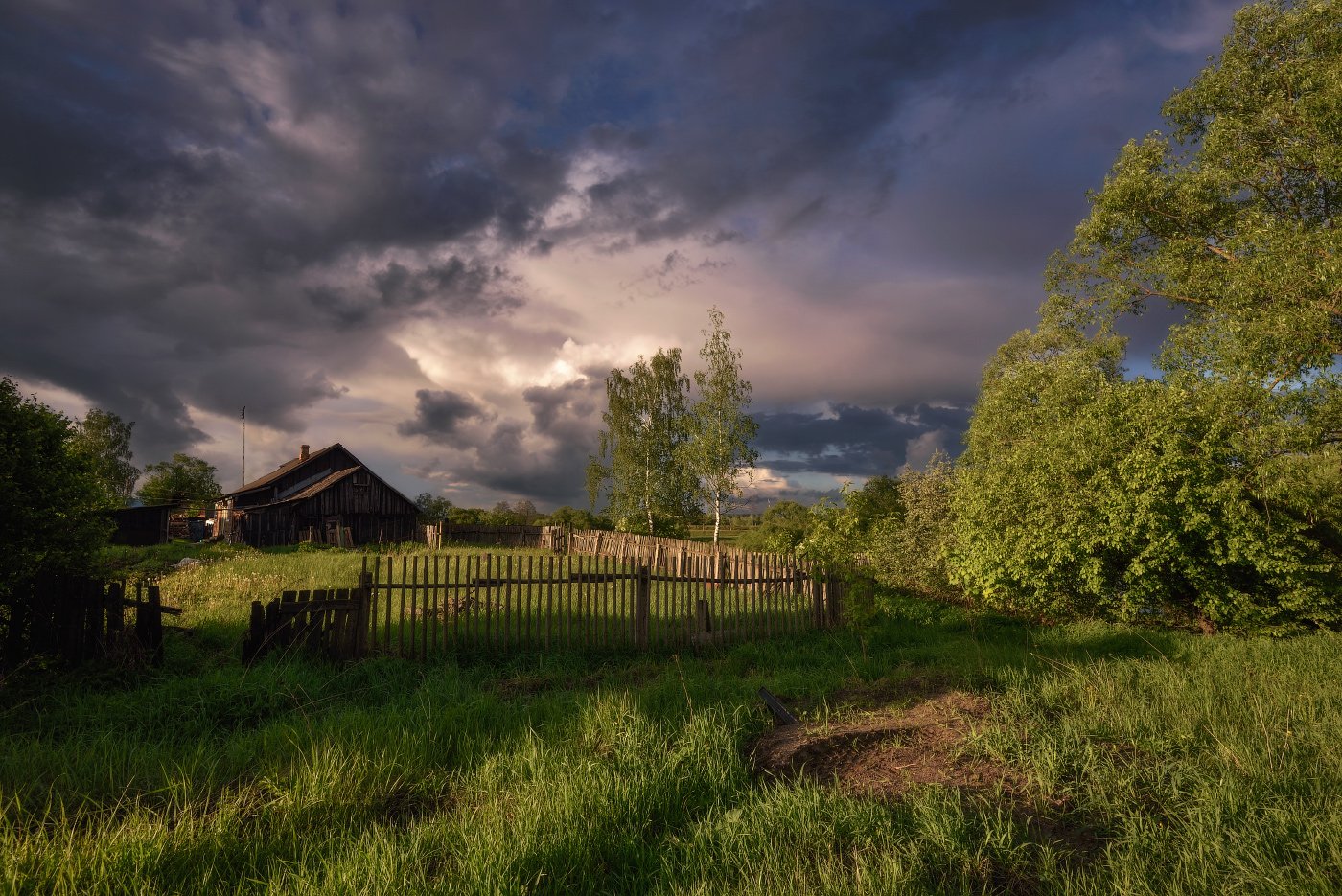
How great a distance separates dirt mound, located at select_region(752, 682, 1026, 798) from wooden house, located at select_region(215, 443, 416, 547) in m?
37.2

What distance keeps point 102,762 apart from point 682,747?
450 cm

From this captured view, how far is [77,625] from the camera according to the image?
7.99 m

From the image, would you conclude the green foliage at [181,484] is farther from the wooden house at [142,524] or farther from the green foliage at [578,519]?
the green foliage at [578,519]

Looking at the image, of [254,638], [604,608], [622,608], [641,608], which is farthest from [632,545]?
[254,638]

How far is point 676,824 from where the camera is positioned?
4406mm

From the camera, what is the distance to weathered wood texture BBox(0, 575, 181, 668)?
7824 mm

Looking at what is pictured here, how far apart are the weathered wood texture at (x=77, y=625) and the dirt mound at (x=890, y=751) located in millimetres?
7715

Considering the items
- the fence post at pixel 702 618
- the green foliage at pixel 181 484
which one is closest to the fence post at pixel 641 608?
the fence post at pixel 702 618

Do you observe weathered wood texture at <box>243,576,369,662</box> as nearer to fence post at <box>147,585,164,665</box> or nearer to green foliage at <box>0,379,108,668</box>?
fence post at <box>147,585,164,665</box>

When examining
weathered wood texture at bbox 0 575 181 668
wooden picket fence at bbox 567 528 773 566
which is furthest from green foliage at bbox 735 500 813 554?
weathered wood texture at bbox 0 575 181 668

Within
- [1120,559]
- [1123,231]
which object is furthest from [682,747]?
[1123,231]

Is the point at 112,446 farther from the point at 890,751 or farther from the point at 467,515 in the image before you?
the point at 890,751

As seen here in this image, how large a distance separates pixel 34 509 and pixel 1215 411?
18.9 metres

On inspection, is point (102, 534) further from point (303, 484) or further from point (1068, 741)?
point (303, 484)
